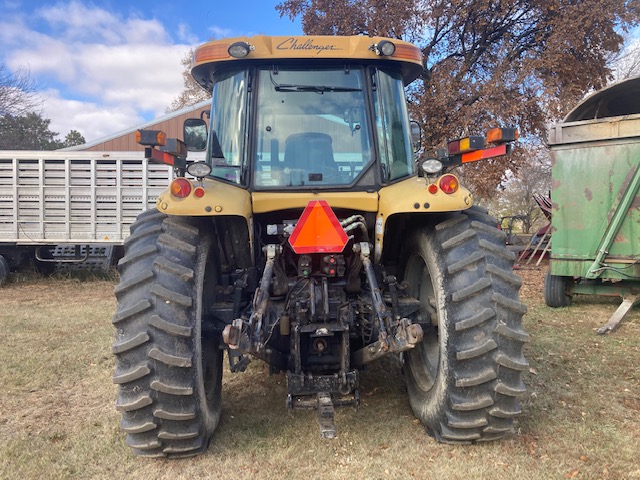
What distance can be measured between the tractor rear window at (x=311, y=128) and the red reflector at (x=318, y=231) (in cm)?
58

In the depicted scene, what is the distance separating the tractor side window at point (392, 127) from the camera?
3766 millimetres

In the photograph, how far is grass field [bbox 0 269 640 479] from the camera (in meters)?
3.08

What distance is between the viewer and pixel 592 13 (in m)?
12.2

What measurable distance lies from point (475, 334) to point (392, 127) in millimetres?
1628

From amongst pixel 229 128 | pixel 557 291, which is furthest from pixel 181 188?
pixel 557 291

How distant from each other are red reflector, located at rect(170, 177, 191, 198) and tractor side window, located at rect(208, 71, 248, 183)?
56cm

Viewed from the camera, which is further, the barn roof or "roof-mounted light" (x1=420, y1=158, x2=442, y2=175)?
the barn roof

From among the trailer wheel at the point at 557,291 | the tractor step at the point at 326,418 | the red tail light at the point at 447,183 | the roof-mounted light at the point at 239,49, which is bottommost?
the tractor step at the point at 326,418

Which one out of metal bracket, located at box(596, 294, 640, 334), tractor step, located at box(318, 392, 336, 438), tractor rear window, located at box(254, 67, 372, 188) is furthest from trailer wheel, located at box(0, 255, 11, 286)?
metal bracket, located at box(596, 294, 640, 334)

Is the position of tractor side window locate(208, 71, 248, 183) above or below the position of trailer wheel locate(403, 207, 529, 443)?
above

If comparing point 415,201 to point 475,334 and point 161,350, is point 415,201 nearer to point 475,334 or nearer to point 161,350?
point 475,334

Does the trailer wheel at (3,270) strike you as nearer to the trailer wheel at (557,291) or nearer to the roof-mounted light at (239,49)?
the roof-mounted light at (239,49)

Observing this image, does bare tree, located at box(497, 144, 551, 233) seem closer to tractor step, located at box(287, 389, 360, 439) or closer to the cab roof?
the cab roof

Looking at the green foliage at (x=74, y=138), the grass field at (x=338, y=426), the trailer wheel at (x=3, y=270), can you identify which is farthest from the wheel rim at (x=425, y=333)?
the green foliage at (x=74, y=138)
